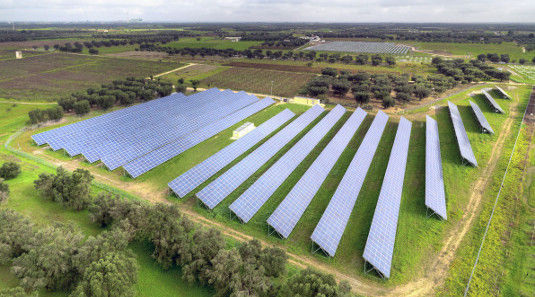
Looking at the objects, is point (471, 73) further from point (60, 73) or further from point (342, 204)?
point (60, 73)

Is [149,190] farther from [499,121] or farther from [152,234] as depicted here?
[499,121]

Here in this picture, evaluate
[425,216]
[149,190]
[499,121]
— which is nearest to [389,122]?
[499,121]

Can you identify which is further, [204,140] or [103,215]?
[204,140]

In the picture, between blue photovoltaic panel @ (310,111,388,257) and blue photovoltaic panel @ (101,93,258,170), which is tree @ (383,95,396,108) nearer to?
blue photovoltaic panel @ (310,111,388,257)

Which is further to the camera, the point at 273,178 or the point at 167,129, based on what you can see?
the point at 167,129

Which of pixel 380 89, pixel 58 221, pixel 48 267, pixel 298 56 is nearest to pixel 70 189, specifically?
pixel 58 221
